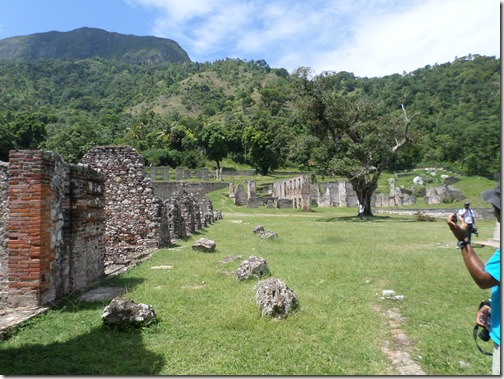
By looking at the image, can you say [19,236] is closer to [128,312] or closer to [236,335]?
[128,312]

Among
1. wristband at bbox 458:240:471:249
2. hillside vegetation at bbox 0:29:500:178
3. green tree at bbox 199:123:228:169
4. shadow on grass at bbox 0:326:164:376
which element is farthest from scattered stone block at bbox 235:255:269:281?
green tree at bbox 199:123:228:169

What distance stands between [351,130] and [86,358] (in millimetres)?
30717

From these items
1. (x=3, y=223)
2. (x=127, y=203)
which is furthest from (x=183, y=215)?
(x=3, y=223)

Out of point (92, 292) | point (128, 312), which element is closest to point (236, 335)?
point (128, 312)

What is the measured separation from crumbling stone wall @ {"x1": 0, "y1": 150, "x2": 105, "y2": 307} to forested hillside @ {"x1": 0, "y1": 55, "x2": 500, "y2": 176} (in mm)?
25129

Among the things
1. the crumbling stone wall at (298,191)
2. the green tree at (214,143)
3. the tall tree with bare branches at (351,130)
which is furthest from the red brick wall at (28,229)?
the green tree at (214,143)

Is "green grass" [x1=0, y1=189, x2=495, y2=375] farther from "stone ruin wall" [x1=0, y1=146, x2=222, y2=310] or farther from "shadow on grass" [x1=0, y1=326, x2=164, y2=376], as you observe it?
"stone ruin wall" [x1=0, y1=146, x2=222, y2=310]

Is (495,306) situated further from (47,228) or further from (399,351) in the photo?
(47,228)

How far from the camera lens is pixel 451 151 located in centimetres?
8150

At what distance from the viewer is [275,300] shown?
18.6ft

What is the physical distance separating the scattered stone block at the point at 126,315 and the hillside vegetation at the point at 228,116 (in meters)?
26.9

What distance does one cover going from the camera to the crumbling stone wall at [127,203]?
12.9 meters

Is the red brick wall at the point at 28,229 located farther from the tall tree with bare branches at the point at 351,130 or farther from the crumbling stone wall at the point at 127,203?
the tall tree with bare branches at the point at 351,130

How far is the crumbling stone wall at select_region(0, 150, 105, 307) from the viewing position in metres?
5.98
